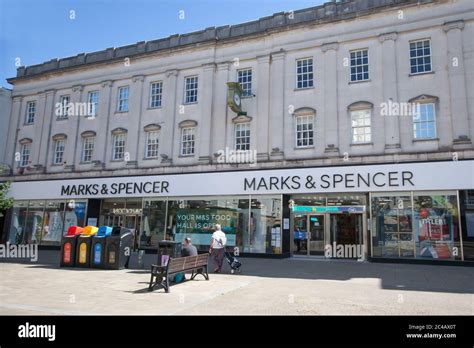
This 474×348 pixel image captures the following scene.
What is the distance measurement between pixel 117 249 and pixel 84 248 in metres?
1.72

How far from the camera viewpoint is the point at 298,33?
67.7 feet

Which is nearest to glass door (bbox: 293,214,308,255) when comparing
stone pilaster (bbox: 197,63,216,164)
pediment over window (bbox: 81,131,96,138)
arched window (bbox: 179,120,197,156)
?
stone pilaster (bbox: 197,63,216,164)

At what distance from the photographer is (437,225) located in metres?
16.3

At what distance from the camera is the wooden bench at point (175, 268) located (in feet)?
31.4

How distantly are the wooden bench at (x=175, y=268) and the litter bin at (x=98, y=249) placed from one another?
4.51 m

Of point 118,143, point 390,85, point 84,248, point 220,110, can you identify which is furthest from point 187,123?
point 390,85

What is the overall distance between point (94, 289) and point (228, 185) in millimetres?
11065

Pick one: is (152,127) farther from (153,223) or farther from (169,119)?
(153,223)

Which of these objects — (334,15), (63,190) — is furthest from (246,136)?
(63,190)

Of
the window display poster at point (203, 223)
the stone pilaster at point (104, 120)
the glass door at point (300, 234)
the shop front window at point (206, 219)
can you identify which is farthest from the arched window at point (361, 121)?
the stone pilaster at point (104, 120)

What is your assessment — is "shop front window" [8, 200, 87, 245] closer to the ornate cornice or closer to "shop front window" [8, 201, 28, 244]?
"shop front window" [8, 201, 28, 244]
